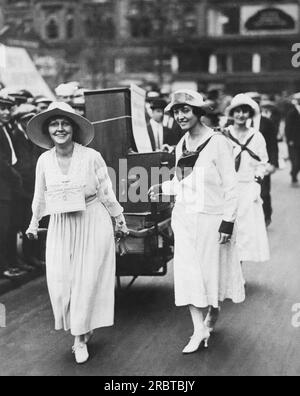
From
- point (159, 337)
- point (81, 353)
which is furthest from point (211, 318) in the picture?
point (81, 353)

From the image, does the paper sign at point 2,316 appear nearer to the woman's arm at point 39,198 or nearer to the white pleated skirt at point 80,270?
the white pleated skirt at point 80,270

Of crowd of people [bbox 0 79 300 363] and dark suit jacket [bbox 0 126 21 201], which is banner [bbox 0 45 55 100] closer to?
dark suit jacket [bbox 0 126 21 201]

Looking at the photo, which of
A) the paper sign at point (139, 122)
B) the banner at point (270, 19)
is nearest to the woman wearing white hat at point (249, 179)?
the paper sign at point (139, 122)

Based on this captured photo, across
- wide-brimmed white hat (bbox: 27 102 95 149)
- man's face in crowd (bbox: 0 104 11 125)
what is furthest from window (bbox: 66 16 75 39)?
wide-brimmed white hat (bbox: 27 102 95 149)

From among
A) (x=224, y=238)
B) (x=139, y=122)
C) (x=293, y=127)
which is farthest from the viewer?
(x=293, y=127)

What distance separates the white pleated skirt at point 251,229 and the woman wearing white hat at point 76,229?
256cm

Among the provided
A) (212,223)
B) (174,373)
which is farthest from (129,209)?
(174,373)

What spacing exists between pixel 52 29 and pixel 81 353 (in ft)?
161

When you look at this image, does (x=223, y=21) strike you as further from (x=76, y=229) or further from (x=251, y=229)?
(x=76, y=229)

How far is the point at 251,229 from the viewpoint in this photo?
302 inches

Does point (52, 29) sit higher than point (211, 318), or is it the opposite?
point (52, 29)

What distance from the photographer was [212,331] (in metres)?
6.09

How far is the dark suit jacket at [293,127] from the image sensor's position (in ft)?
54.1

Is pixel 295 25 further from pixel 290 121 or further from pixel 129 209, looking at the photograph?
pixel 129 209
